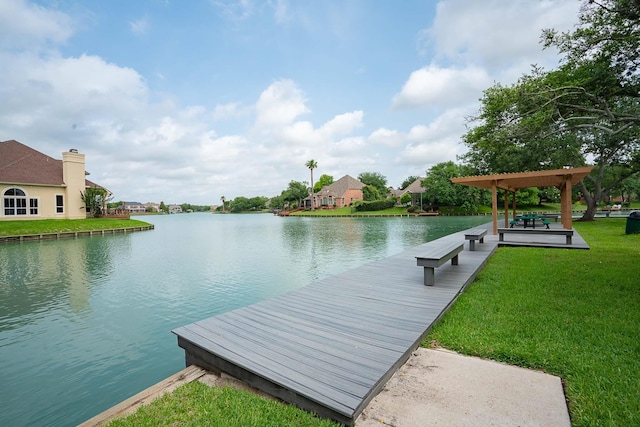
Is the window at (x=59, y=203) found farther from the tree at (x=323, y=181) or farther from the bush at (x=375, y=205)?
the tree at (x=323, y=181)

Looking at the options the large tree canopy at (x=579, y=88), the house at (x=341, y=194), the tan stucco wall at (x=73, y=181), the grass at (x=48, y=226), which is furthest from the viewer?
the house at (x=341, y=194)

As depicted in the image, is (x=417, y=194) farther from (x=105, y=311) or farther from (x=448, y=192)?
(x=105, y=311)

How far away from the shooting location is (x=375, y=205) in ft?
182

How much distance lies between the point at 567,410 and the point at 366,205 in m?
54.3

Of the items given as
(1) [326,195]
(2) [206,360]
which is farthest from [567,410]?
(1) [326,195]

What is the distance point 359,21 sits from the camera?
16031 millimetres

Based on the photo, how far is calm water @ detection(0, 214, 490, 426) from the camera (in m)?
3.72

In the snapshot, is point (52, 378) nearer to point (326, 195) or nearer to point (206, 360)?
point (206, 360)

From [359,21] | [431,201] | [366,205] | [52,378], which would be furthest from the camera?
[366,205]

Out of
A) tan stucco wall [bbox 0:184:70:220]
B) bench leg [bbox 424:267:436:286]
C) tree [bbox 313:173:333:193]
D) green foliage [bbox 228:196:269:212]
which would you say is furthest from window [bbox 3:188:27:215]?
green foliage [bbox 228:196:269:212]

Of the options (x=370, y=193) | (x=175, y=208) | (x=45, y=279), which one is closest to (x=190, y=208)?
(x=175, y=208)

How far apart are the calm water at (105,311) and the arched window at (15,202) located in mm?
14452

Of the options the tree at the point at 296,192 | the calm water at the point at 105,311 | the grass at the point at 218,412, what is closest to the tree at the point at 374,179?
the tree at the point at 296,192

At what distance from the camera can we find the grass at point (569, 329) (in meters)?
2.37
